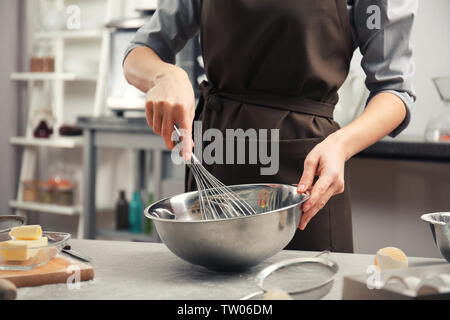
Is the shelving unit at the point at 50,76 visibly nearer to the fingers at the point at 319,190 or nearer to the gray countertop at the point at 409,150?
the gray countertop at the point at 409,150

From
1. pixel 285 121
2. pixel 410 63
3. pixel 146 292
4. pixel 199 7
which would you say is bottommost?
pixel 146 292

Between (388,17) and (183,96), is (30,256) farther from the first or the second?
(388,17)

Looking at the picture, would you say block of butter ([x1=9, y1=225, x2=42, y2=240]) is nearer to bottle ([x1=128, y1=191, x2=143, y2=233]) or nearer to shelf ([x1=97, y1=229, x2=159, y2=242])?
shelf ([x1=97, y1=229, x2=159, y2=242])

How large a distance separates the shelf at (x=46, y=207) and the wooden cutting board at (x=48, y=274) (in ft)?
7.01

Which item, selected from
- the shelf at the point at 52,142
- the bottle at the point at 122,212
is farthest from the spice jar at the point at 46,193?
the bottle at the point at 122,212

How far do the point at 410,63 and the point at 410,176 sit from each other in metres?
0.91

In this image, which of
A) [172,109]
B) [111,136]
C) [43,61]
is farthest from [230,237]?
[43,61]

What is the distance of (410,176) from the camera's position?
1886mm

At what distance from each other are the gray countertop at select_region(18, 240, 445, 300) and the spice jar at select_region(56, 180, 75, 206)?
2072 millimetres

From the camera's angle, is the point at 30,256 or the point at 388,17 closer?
the point at 30,256

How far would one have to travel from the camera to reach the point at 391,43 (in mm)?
1047

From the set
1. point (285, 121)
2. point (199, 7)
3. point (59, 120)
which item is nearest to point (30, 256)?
point (285, 121)

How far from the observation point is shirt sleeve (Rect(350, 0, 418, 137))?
40.6 inches

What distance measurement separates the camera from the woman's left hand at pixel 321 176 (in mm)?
776
